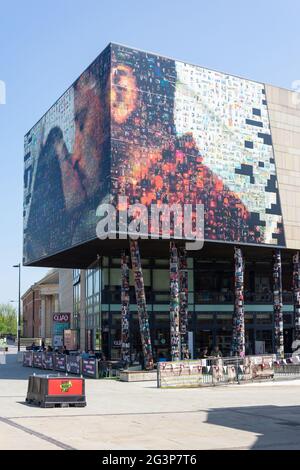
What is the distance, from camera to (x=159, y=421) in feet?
73.0

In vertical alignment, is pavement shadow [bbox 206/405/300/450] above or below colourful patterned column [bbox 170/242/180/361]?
below

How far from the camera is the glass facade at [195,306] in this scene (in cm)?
5597

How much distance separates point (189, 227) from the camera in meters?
47.8

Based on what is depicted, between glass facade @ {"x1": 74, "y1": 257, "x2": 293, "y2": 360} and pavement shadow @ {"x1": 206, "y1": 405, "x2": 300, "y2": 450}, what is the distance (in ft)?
95.6

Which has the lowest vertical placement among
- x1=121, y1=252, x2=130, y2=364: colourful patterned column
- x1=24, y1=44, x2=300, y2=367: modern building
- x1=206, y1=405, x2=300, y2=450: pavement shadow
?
x1=206, y1=405, x2=300, y2=450: pavement shadow

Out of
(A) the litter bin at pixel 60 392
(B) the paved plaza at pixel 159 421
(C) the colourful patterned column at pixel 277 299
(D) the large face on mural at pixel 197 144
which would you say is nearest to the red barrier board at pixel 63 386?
(A) the litter bin at pixel 60 392

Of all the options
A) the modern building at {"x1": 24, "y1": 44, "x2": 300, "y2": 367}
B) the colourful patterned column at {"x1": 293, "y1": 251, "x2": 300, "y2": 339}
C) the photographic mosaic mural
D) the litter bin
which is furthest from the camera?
the colourful patterned column at {"x1": 293, "y1": 251, "x2": 300, "y2": 339}

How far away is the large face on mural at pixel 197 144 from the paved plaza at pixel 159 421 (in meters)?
16.5

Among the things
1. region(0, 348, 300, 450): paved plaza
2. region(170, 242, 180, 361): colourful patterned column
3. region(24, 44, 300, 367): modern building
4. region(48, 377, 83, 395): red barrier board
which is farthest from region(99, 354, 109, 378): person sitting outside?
region(48, 377, 83, 395): red barrier board

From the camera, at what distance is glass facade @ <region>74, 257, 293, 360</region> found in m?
56.0

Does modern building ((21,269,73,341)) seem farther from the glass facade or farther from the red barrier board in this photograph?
the red barrier board

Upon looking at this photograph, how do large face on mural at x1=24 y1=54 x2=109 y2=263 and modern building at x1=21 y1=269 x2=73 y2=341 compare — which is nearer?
large face on mural at x1=24 y1=54 x2=109 y2=263
